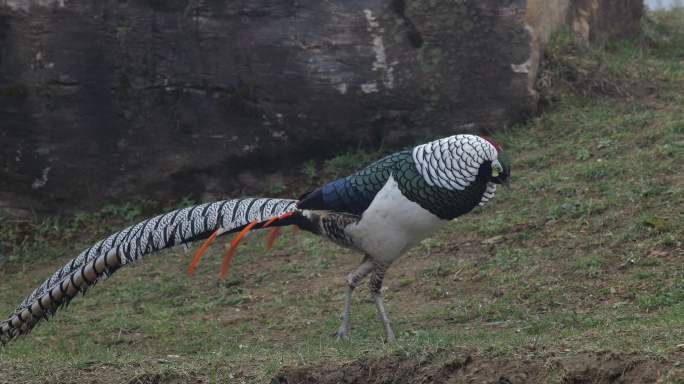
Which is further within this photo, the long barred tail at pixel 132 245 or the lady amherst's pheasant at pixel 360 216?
the long barred tail at pixel 132 245

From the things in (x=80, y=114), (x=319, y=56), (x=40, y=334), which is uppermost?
(x=319, y=56)

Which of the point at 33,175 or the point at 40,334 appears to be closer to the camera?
the point at 40,334

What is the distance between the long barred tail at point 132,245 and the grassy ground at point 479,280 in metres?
0.27

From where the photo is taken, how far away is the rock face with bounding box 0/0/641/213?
9.80 m

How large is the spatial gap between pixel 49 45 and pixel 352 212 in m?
4.34

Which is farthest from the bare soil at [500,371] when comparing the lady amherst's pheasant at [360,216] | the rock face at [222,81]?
the rock face at [222,81]

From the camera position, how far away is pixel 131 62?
9.88 metres

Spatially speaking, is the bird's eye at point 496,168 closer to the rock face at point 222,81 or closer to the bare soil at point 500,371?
the bare soil at point 500,371

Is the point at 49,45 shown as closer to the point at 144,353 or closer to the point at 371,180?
the point at 144,353

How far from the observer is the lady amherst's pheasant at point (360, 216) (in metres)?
6.22

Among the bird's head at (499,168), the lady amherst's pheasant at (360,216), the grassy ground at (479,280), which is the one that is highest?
the bird's head at (499,168)

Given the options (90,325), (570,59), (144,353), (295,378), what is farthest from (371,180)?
(570,59)

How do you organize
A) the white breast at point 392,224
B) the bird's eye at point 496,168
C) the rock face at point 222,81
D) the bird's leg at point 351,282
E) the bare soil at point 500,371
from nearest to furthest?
the bare soil at point 500,371, the bird's eye at point 496,168, the white breast at point 392,224, the bird's leg at point 351,282, the rock face at point 222,81

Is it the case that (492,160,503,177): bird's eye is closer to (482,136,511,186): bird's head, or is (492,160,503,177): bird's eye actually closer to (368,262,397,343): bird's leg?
(482,136,511,186): bird's head
